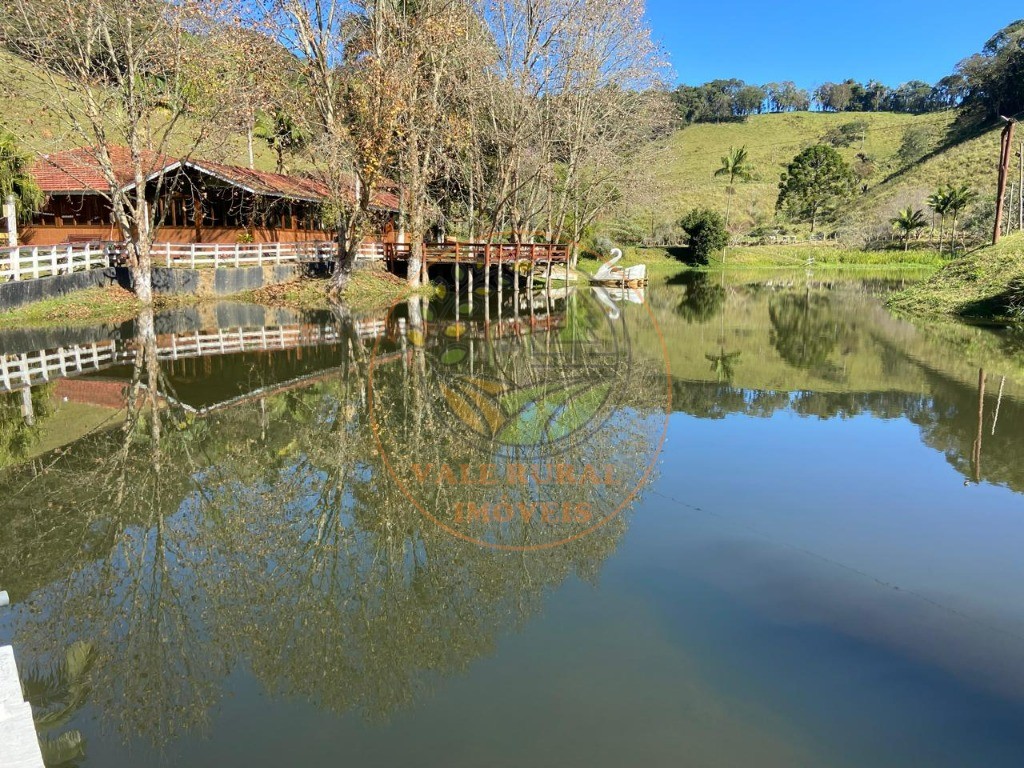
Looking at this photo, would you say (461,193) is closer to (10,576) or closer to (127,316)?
(127,316)

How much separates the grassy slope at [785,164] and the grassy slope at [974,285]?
1684cm

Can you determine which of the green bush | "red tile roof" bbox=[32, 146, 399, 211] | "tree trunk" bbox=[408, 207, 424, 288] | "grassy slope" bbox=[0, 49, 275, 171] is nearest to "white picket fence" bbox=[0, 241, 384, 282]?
"red tile roof" bbox=[32, 146, 399, 211]

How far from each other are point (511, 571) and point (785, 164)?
304 ft

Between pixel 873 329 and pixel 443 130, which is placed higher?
pixel 443 130

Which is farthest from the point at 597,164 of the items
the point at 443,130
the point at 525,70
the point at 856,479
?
the point at 856,479

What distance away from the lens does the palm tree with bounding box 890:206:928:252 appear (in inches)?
2244

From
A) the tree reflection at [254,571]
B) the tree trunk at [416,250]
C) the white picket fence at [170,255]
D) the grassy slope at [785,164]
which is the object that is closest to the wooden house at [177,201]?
the white picket fence at [170,255]

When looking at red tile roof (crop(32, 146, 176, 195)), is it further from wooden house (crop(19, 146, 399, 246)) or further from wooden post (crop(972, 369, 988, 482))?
wooden post (crop(972, 369, 988, 482))

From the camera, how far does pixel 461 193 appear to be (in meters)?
38.1

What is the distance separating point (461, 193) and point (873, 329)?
74.6 feet

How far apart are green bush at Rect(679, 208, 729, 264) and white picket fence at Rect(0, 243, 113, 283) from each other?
43544 millimetres

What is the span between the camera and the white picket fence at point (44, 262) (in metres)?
20.3

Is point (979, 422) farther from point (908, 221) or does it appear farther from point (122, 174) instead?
point (908, 221)

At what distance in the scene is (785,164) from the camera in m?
87.9
